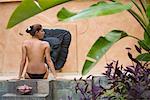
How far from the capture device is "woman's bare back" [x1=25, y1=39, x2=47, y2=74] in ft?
14.7

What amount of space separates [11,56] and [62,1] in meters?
6.53

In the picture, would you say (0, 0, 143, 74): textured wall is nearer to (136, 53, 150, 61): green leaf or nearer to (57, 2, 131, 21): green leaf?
(136, 53, 150, 61): green leaf

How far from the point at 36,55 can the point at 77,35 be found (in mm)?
3401

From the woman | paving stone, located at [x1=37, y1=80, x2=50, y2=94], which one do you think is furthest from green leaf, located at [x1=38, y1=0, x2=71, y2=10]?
the woman

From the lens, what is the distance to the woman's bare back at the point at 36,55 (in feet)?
14.7

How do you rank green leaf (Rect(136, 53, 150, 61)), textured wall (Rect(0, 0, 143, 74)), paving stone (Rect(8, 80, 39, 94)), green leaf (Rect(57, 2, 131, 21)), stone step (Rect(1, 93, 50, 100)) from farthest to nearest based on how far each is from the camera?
textured wall (Rect(0, 0, 143, 74)), paving stone (Rect(8, 80, 39, 94)), stone step (Rect(1, 93, 50, 100)), green leaf (Rect(136, 53, 150, 61)), green leaf (Rect(57, 2, 131, 21))

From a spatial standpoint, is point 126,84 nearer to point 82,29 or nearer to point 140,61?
point 140,61

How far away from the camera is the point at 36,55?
449 centimetres

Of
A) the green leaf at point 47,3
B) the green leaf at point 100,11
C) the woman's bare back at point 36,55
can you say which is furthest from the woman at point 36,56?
the green leaf at point 100,11

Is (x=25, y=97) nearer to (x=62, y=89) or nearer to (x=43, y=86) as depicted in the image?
(x=43, y=86)

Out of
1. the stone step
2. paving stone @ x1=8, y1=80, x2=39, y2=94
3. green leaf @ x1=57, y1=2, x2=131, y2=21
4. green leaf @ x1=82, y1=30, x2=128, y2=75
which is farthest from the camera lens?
paving stone @ x1=8, y1=80, x2=39, y2=94

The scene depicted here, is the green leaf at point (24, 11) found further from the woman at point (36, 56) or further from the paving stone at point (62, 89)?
the woman at point (36, 56)

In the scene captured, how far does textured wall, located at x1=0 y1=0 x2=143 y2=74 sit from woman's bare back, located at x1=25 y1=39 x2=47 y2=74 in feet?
9.61

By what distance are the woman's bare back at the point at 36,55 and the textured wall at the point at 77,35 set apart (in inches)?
115
